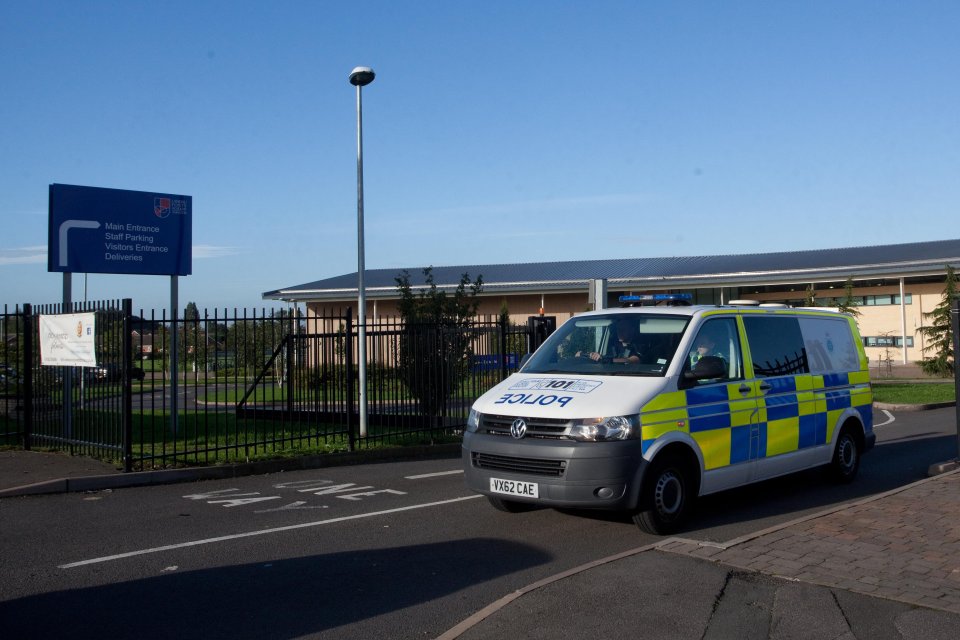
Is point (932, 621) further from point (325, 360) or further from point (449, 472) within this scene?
point (325, 360)

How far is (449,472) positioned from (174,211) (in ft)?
24.4

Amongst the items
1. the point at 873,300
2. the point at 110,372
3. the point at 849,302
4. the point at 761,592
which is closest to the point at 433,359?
the point at 110,372

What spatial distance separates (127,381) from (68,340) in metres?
1.75

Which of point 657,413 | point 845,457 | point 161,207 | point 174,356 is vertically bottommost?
point 845,457

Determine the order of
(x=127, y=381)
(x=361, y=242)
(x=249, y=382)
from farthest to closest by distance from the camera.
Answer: (x=249, y=382) → (x=361, y=242) → (x=127, y=381)

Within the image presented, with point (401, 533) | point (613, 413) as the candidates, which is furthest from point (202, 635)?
point (613, 413)

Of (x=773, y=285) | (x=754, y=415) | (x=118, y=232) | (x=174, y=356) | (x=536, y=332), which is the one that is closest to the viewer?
(x=754, y=415)

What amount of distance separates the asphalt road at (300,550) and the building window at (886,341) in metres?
32.2

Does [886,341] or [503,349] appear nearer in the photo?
[503,349]

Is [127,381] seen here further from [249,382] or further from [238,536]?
[249,382]

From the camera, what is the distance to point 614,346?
27.4ft

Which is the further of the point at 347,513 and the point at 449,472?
the point at 449,472

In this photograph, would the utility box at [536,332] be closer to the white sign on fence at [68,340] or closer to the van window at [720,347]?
the van window at [720,347]

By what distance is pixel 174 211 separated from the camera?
612 inches
